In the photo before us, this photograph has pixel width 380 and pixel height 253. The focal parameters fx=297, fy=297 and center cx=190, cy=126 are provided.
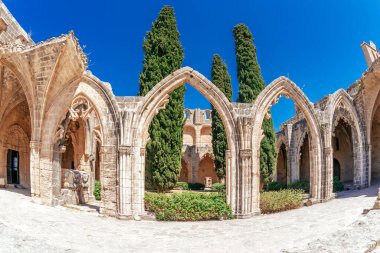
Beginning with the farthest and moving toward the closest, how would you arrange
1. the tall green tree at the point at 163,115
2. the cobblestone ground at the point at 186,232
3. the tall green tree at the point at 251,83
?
1. the tall green tree at the point at 251,83
2. the tall green tree at the point at 163,115
3. the cobblestone ground at the point at 186,232

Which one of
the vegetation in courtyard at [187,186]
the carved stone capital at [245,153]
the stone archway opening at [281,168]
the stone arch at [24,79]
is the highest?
the stone arch at [24,79]

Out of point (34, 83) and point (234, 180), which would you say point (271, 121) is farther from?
point (34, 83)

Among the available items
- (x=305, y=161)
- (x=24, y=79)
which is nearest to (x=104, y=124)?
(x=24, y=79)

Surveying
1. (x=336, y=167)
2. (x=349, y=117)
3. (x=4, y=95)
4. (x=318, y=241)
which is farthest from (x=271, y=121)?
(x=4, y=95)

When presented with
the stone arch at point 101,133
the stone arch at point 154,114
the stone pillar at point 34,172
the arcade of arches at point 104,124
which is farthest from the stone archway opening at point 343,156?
the stone pillar at point 34,172

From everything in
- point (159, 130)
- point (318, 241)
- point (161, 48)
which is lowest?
point (318, 241)

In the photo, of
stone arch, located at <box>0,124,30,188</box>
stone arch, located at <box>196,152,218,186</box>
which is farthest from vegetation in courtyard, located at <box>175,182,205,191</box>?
stone arch, located at <box>0,124,30,188</box>

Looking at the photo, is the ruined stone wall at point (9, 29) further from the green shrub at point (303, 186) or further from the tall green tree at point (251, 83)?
the green shrub at point (303, 186)

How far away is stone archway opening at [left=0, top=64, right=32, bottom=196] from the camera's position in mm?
9891

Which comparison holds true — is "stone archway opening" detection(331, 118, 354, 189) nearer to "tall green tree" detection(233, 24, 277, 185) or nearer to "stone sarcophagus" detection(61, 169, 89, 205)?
"tall green tree" detection(233, 24, 277, 185)

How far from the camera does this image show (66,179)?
34.9 feet

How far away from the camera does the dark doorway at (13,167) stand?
11.3 m

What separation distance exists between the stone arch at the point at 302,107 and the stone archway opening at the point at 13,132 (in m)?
7.73

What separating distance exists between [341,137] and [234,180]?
37.7 feet
